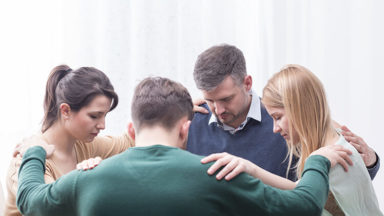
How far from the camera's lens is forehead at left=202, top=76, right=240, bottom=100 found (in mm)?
1815

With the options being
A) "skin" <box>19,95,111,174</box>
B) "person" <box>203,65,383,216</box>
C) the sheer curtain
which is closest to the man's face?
"person" <box>203,65,383,216</box>

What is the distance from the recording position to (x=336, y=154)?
133 centimetres

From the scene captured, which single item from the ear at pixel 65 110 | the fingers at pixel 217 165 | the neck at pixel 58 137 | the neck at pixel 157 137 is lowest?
the neck at pixel 58 137

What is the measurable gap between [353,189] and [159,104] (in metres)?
0.62

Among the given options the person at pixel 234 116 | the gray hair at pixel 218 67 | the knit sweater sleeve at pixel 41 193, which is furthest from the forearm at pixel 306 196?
the gray hair at pixel 218 67

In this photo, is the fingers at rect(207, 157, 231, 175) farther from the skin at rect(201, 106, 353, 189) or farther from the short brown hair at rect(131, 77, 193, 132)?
the short brown hair at rect(131, 77, 193, 132)

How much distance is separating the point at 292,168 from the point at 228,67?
438mm

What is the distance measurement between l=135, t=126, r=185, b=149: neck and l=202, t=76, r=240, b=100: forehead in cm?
67

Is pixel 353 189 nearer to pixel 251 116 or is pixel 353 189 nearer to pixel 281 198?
pixel 281 198

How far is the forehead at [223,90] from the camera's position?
1.82 meters

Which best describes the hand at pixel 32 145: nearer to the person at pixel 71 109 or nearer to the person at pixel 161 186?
the person at pixel 71 109

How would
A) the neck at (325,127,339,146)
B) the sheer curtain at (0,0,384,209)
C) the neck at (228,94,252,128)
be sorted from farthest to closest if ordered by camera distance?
the sheer curtain at (0,0,384,209)
the neck at (228,94,252,128)
the neck at (325,127,339,146)

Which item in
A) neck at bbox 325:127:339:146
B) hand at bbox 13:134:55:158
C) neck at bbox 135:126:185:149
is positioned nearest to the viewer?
neck at bbox 135:126:185:149

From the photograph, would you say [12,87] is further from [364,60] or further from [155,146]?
[364,60]
